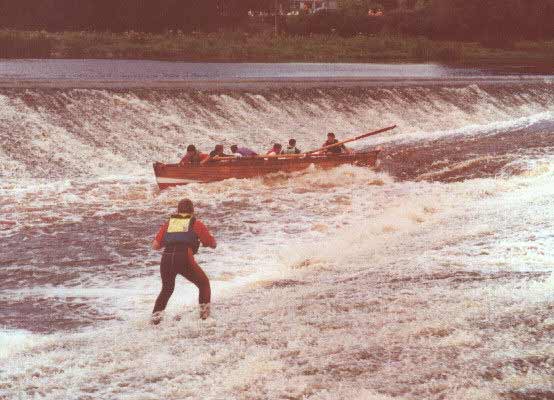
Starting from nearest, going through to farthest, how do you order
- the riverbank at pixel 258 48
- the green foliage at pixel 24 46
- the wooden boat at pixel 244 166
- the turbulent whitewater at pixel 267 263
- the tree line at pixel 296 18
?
the turbulent whitewater at pixel 267 263
the wooden boat at pixel 244 166
the green foliage at pixel 24 46
the riverbank at pixel 258 48
the tree line at pixel 296 18

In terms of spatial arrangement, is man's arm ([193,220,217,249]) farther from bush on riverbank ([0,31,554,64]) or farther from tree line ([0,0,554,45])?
tree line ([0,0,554,45])

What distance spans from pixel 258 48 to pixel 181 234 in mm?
58880

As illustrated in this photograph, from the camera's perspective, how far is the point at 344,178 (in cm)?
2373

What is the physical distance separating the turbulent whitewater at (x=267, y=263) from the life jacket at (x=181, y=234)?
99 cm

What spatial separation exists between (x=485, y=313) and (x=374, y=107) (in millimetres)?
25487

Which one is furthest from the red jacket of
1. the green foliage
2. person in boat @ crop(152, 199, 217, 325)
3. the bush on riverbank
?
the green foliage

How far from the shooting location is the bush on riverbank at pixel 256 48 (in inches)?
2408

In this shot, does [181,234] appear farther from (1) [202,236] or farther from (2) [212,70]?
(2) [212,70]

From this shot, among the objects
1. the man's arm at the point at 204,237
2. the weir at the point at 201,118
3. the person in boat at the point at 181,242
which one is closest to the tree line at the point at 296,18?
the weir at the point at 201,118

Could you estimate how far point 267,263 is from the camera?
49.6ft

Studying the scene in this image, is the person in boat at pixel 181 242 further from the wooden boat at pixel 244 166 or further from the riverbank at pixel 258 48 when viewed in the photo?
the riverbank at pixel 258 48

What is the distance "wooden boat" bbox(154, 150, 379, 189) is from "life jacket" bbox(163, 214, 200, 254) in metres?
10.6

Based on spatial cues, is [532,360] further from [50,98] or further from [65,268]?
[50,98]

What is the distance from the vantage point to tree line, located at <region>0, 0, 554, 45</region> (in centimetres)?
7406
